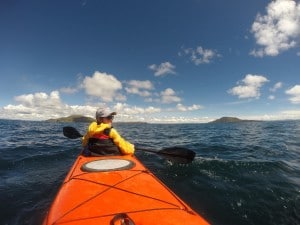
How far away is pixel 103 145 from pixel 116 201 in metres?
3.46

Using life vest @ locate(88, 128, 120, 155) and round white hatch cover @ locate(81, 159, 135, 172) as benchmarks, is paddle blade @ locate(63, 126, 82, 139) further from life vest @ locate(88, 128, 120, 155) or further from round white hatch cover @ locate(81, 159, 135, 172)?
round white hatch cover @ locate(81, 159, 135, 172)

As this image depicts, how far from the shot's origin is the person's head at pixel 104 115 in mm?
6605

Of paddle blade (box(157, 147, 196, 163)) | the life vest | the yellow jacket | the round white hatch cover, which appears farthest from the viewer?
paddle blade (box(157, 147, 196, 163))

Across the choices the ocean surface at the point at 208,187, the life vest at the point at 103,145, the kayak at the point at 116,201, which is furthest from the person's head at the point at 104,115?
the ocean surface at the point at 208,187

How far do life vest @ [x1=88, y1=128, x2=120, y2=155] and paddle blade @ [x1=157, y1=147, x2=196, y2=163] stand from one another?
6.54ft

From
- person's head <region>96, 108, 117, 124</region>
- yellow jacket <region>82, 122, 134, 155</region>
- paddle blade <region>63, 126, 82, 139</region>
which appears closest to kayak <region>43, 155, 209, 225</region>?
yellow jacket <region>82, 122, 134, 155</region>

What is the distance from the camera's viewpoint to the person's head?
21.7ft

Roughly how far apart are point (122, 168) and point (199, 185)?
143 inches

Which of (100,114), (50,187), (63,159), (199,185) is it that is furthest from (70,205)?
(63,159)

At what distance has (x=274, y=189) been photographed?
7020mm

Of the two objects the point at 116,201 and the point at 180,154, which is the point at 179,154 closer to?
the point at 180,154

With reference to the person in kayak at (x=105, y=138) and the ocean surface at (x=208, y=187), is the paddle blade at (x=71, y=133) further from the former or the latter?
the person in kayak at (x=105, y=138)

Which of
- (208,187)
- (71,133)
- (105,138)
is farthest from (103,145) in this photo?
(71,133)

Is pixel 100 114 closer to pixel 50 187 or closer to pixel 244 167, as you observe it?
pixel 50 187
